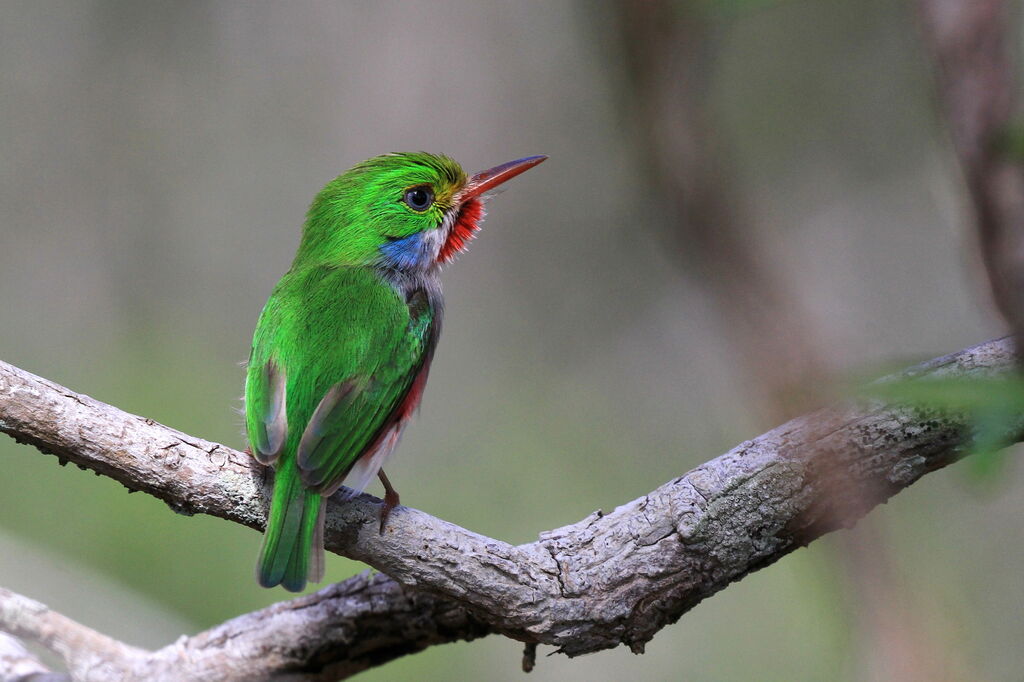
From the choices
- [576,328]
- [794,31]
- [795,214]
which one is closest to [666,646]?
[576,328]

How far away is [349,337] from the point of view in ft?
9.78

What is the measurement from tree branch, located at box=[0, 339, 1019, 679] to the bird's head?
1.03m

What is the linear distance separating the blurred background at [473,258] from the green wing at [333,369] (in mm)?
2342

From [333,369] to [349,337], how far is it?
0.13 metres

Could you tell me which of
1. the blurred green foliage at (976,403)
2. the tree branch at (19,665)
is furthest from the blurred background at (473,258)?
the blurred green foliage at (976,403)

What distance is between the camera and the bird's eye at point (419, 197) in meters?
3.65

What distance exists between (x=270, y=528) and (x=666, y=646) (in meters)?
3.94

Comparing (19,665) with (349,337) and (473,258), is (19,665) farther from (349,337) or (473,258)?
(473,258)

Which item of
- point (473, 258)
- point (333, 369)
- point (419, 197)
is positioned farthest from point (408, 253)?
point (473, 258)

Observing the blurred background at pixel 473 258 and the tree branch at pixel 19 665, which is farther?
the blurred background at pixel 473 258

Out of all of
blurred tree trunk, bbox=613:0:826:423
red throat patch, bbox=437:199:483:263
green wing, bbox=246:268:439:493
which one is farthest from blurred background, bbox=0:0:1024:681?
blurred tree trunk, bbox=613:0:826:423

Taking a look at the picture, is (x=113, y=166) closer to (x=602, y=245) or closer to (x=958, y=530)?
(x=602, y=245)

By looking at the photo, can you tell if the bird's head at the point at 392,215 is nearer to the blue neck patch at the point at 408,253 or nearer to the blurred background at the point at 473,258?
the blue neck patch at the point at 408,253

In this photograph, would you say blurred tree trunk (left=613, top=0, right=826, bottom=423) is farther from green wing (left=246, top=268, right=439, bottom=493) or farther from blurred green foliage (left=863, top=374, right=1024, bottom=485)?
green wing (left=246, top=268, right=439, bottom=493)
